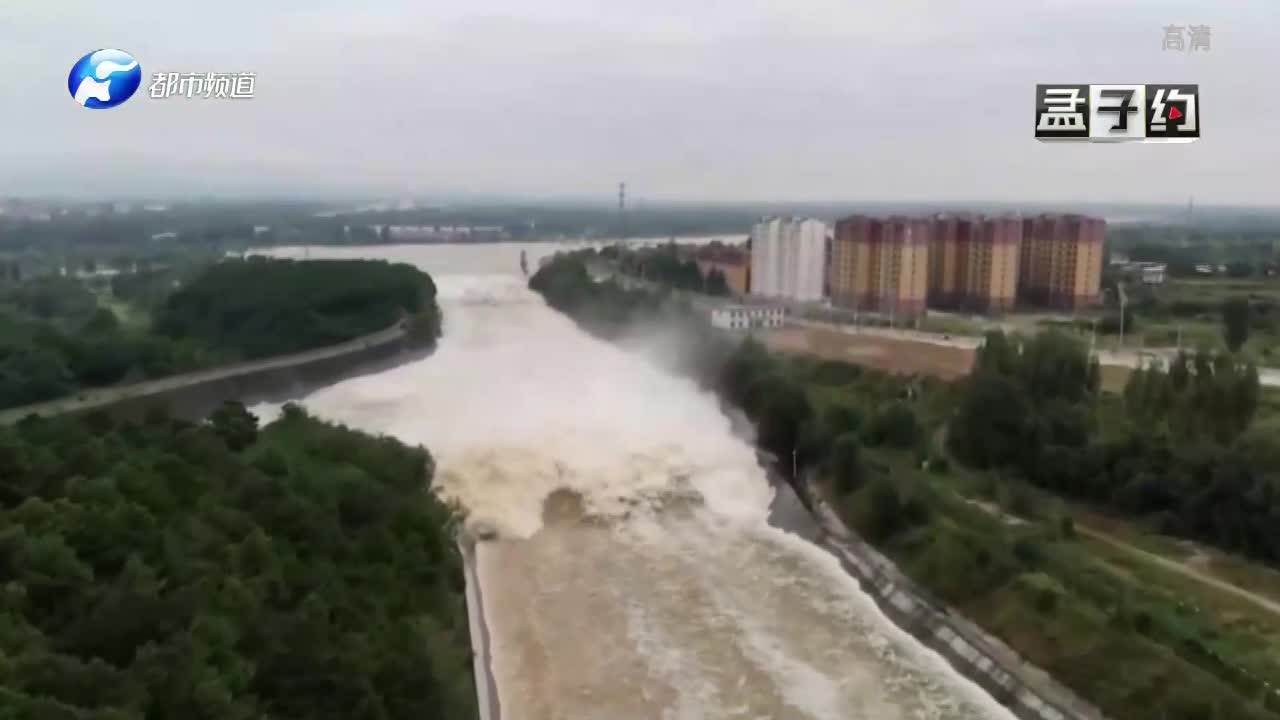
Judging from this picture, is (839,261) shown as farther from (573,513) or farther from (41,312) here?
(41,312)

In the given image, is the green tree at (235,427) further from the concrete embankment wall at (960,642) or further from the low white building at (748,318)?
the low white building at (748,318)

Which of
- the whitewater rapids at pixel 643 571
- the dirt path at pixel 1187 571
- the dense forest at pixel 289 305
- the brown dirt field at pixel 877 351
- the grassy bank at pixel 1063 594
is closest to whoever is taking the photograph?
the grassy bank at pixel 1063 594

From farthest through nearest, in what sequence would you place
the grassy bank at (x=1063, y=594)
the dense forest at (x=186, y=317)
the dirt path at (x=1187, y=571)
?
the dense forest at (x=186, y=317) → the dirt path at (x=1187, y=571) → the grassy bank at (x=1063, y=594)

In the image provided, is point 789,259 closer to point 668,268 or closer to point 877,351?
point 877,351

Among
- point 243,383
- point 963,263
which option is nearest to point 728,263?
point 963,263

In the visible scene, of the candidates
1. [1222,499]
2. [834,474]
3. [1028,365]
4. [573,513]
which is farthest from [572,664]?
[1028,365]

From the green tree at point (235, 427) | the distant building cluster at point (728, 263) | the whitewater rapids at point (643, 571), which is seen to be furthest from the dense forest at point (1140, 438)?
the distant building cluster at point (728, 263)

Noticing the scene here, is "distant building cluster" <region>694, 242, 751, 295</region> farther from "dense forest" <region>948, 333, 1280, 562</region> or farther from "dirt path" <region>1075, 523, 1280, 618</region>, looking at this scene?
"dirt path" <region>1075, 523, 1280, 618</region>
